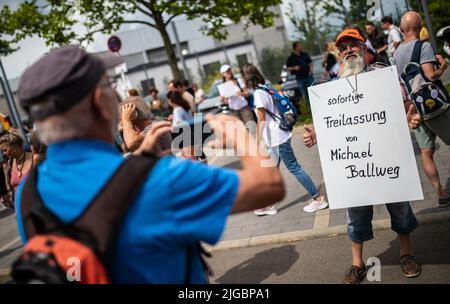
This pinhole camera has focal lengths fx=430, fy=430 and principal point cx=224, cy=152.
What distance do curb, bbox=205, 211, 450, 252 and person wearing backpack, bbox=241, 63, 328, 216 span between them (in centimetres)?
67

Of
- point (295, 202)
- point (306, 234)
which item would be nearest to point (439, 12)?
point (295, 202)

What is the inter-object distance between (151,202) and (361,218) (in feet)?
8.51

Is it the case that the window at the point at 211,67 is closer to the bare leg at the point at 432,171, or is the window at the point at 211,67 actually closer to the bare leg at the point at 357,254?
the bare leg at the point at 432,171

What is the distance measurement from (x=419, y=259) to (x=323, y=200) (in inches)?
69.3

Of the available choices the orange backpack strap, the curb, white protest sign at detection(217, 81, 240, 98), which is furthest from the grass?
the orange backpack strap

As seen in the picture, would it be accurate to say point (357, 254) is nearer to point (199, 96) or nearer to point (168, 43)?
point (168, 43)

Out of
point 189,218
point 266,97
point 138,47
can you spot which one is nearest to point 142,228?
point 189,218

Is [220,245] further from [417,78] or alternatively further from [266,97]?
A: [417,78]

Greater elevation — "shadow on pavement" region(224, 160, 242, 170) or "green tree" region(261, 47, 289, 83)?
"green tree" region(261, 47, 289, 83)

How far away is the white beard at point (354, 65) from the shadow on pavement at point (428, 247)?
1666mm

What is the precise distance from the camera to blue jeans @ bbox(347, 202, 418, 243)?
11.2ft

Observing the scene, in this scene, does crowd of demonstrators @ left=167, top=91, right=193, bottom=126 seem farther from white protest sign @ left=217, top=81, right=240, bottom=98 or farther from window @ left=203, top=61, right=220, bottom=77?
window @ left=203, top=61, right=220, bottom=77

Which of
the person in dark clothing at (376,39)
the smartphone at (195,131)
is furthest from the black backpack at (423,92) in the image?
the person in dark clothing at (376,39)

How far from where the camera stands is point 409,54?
14.0ft
